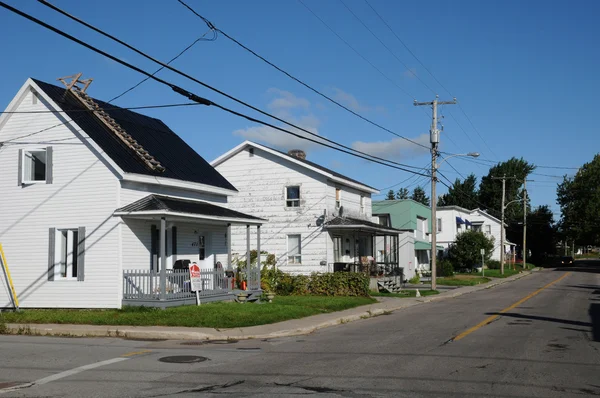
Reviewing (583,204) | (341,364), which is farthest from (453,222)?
(341,364)

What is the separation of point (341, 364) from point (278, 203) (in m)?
24.0

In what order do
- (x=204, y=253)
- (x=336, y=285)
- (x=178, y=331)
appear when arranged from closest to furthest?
(x=178, y=331) → (x=204, y=253) → (x=336, y=285)

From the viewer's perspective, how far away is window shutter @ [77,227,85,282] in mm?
22297

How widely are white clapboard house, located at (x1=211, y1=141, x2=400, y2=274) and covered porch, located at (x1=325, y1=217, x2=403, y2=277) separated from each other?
52 mm

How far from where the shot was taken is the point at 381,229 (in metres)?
37.1

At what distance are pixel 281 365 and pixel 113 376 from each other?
303 centimetres

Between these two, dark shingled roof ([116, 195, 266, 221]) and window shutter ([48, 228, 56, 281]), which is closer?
dark shingled roof ([116, 195, 266, 221])

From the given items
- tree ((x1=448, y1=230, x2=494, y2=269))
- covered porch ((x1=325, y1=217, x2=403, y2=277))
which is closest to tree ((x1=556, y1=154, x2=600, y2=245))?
tree ((x1=448, y1=230, x2=494, y2=269))

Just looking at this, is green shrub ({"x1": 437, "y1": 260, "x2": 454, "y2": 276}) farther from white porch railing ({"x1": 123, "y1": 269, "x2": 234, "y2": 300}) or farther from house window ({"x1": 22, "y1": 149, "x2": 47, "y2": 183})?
house window ({"x1": 22, "y1": 149, "x2": 47, "y2": 183})

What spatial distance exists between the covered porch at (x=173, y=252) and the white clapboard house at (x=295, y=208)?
7489mm

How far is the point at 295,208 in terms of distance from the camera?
35406 millimetres

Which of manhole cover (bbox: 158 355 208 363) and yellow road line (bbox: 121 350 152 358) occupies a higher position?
manhole cover (bbox: 158 355 208 363)

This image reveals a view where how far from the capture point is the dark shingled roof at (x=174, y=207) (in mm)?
21719

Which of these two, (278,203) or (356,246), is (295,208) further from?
(356,246)
